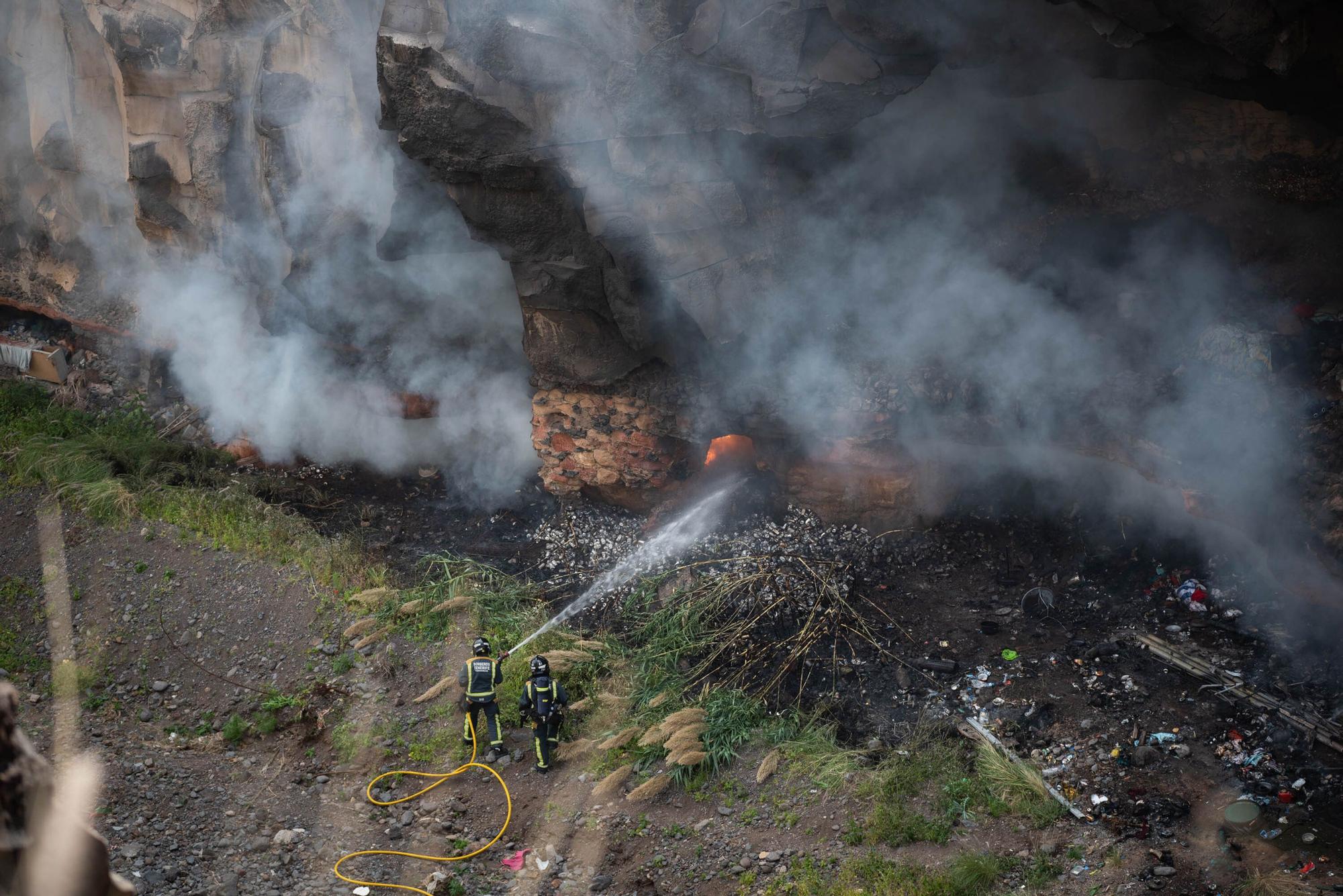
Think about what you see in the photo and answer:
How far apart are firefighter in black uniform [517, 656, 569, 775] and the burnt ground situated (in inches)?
6.3

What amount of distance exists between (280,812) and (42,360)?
6.91 m

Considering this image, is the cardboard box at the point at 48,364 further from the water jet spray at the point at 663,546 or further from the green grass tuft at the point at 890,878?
the green grass tuft at the point at 890,878

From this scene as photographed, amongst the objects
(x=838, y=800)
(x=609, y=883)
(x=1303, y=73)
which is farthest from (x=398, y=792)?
(x=1303, y=73)

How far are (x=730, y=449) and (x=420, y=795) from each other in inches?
160

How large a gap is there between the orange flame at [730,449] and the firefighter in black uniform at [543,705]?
3.06 metres

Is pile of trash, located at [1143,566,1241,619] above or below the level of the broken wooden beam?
above

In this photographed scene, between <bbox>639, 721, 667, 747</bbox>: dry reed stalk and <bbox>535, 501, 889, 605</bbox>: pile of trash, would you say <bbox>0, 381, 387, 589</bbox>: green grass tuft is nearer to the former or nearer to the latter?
<bbox>535, 501, 889, 605</bbox>: pile of trash

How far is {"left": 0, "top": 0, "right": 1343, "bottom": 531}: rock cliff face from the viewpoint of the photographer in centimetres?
585

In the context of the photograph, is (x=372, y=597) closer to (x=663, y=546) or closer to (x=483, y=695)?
A: (x=483, y=695)

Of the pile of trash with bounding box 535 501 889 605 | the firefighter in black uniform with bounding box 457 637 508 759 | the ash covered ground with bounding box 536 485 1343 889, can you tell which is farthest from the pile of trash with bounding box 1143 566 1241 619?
the firefighter in black uniform with bounding box 457 637 508 759

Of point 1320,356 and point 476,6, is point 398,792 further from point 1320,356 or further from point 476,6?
point 1320,356

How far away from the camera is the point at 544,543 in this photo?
8641 mm

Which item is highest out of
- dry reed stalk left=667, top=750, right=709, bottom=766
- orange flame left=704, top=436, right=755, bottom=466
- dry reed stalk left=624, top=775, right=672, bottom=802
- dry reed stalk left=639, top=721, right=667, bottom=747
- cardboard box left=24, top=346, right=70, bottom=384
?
cardboard box left=24, top=346, right=70, bottom=384

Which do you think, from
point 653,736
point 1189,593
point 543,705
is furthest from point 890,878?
point 1189,593
